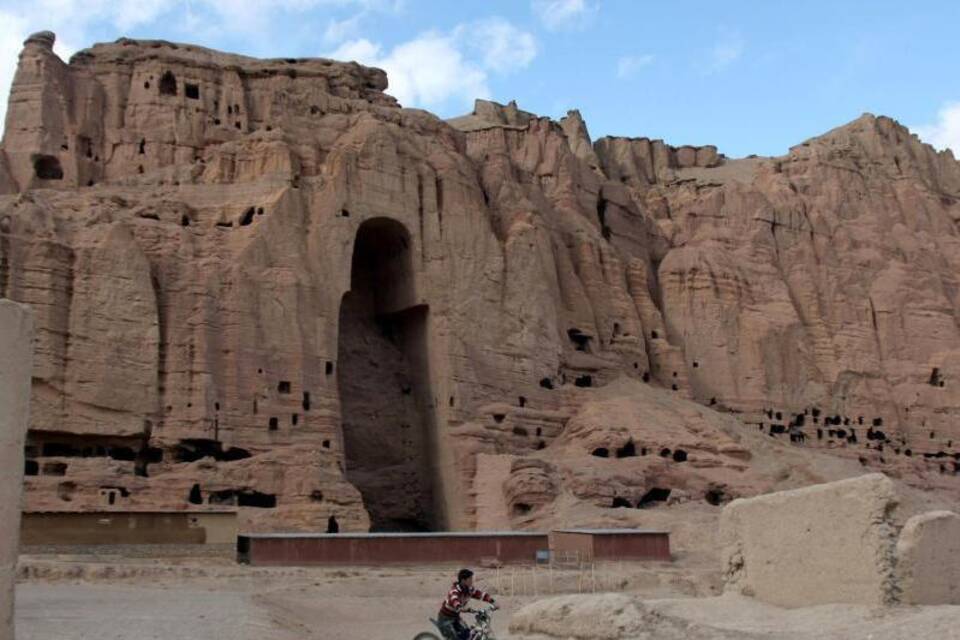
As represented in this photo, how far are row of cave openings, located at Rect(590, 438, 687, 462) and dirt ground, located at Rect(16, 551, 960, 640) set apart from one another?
7756mm

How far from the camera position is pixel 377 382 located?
4234cm

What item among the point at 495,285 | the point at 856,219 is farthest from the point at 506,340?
the point at 856,219

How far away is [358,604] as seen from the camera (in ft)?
79.8

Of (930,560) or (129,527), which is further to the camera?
(129,527)

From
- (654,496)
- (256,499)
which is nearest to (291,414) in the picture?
(256,499)

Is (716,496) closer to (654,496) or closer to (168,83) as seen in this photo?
(654,496)

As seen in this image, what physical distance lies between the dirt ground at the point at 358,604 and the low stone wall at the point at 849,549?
33 centimetres

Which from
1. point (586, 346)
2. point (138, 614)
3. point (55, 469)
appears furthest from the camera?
point (586, 346)

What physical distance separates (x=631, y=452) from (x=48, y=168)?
78.5 feet

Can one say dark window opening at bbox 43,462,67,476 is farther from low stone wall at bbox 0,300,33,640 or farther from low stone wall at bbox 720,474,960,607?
low stone wall at bbox 0,300,33,640

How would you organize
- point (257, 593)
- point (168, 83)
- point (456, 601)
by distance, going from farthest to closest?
point (168, 83)
point (257, 593)
point (456, 601)

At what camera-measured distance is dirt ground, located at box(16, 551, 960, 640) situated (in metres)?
13.2

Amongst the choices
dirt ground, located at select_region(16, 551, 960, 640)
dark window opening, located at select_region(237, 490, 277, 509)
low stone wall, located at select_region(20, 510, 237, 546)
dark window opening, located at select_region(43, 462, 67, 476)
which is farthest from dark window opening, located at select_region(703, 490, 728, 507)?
dark window opening, located at select_region(43, 462, 67, 476)

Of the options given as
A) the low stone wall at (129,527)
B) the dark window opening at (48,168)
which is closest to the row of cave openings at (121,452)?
the low stone wall at (129,527)
